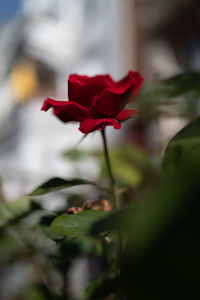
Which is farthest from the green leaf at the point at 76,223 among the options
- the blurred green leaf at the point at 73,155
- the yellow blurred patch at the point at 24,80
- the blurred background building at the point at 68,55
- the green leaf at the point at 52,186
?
the yellow blurred patch at the point at 24,80

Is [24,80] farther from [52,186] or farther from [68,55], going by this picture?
[52,186]

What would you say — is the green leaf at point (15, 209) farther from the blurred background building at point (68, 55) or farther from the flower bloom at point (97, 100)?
the blurred background building at point (68, 55)

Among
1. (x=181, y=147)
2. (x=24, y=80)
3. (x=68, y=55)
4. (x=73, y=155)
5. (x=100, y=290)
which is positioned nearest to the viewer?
(x=181, y=147)

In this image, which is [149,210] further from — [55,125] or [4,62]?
[4,62]

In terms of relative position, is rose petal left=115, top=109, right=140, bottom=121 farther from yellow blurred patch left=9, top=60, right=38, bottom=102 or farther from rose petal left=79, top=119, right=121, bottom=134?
yellow blurred patch left=9, top=60, right=38, bottom=102

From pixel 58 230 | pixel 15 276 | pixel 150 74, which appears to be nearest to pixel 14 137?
pixel 150 74

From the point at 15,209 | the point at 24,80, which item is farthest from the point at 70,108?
the point at 24,80

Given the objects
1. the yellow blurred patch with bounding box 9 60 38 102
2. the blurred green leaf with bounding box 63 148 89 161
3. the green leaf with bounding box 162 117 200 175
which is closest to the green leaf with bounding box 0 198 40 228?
the green leaf with bounding box 162 117 200 175
